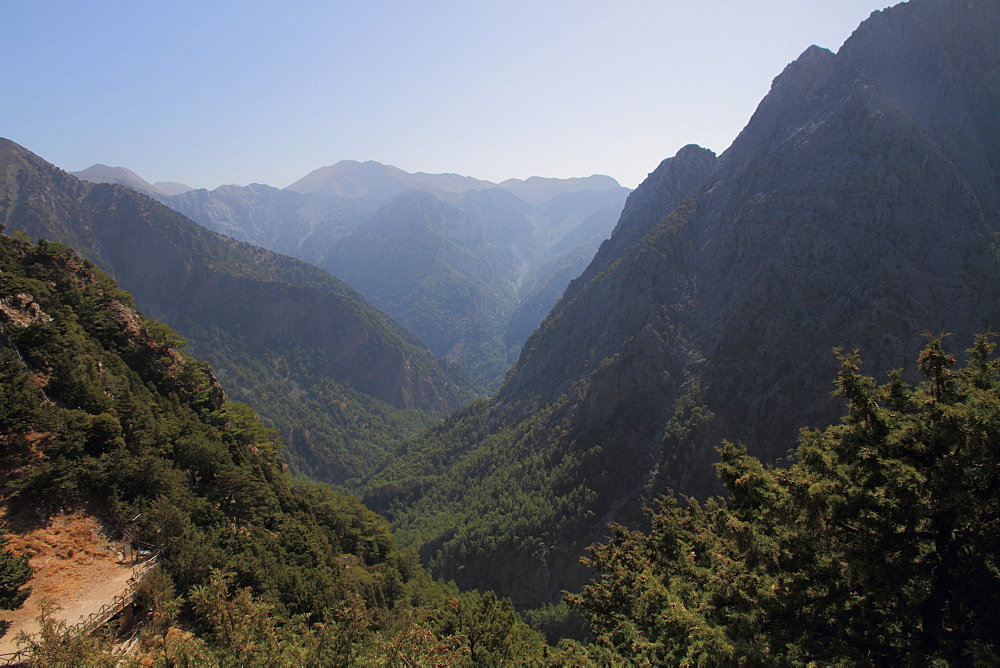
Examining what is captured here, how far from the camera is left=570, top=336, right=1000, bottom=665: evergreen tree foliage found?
1511 cm

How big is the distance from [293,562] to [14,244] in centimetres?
4039

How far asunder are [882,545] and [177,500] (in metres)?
34.5

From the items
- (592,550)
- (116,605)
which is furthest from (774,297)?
(116,605)

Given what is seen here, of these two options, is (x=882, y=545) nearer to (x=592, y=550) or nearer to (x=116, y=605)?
(x=116, y=605)

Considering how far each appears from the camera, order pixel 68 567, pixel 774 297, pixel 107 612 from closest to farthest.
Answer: pixel 107 612 → pixel 68 567 → pixel 774 297

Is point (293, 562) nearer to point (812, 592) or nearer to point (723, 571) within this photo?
point (723, 571)

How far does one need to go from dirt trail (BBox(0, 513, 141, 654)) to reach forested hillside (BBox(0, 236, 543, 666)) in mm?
1112

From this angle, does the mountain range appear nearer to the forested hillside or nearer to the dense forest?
the dense forest

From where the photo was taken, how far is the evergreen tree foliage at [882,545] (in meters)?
15.1

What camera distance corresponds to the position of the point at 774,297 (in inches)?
3519

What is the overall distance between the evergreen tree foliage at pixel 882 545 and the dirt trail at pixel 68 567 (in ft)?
79.9

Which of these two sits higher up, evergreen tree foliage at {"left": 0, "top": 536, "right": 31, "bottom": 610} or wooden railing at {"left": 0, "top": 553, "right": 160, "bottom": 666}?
evergreen tree foliage at {"left": 0, "top": 536, "right": 31, "bottom": 610}

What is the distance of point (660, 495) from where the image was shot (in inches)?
3066

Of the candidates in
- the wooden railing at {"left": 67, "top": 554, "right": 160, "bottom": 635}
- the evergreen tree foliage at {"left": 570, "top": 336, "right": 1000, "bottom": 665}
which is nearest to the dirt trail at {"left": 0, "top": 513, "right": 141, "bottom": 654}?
the wooden railing at {"left": 67, "top": 554, "right": 160, "bottom": 635}
